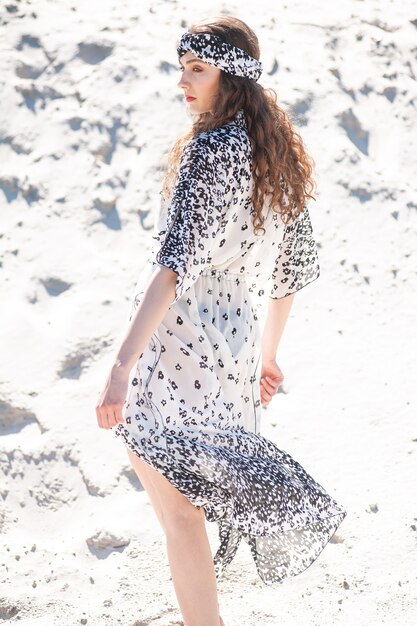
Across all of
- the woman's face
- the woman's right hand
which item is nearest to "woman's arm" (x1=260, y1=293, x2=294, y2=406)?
the woman's right hand

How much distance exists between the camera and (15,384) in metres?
4.43

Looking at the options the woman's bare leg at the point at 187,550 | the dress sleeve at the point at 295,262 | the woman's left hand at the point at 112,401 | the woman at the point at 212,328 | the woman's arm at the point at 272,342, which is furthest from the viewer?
the woman's arm at the point at 272,342

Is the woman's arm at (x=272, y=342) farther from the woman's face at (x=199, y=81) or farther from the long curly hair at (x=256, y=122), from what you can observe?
the woman's face at (x=199, y=81)

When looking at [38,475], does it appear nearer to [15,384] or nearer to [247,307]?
[15,384]

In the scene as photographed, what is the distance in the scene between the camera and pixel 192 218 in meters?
2.64

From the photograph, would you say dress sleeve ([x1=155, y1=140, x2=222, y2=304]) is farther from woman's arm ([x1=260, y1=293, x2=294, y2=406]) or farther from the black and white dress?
woman's arm ([x1=260, y1=293, x2=294, y2=406])

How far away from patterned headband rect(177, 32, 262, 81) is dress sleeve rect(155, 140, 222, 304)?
0.23 metres

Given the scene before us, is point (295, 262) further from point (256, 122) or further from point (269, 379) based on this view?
point (256, 122)

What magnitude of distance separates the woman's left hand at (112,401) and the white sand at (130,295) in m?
1.11

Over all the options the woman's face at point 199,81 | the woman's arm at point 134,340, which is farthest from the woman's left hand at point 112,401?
the woman's face at point 199,81

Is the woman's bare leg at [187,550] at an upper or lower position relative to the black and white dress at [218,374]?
lower

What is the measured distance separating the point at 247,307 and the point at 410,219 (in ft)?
7.38

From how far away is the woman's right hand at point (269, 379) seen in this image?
10.9 ft

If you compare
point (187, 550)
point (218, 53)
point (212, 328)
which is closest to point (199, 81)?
point (218, 53)
